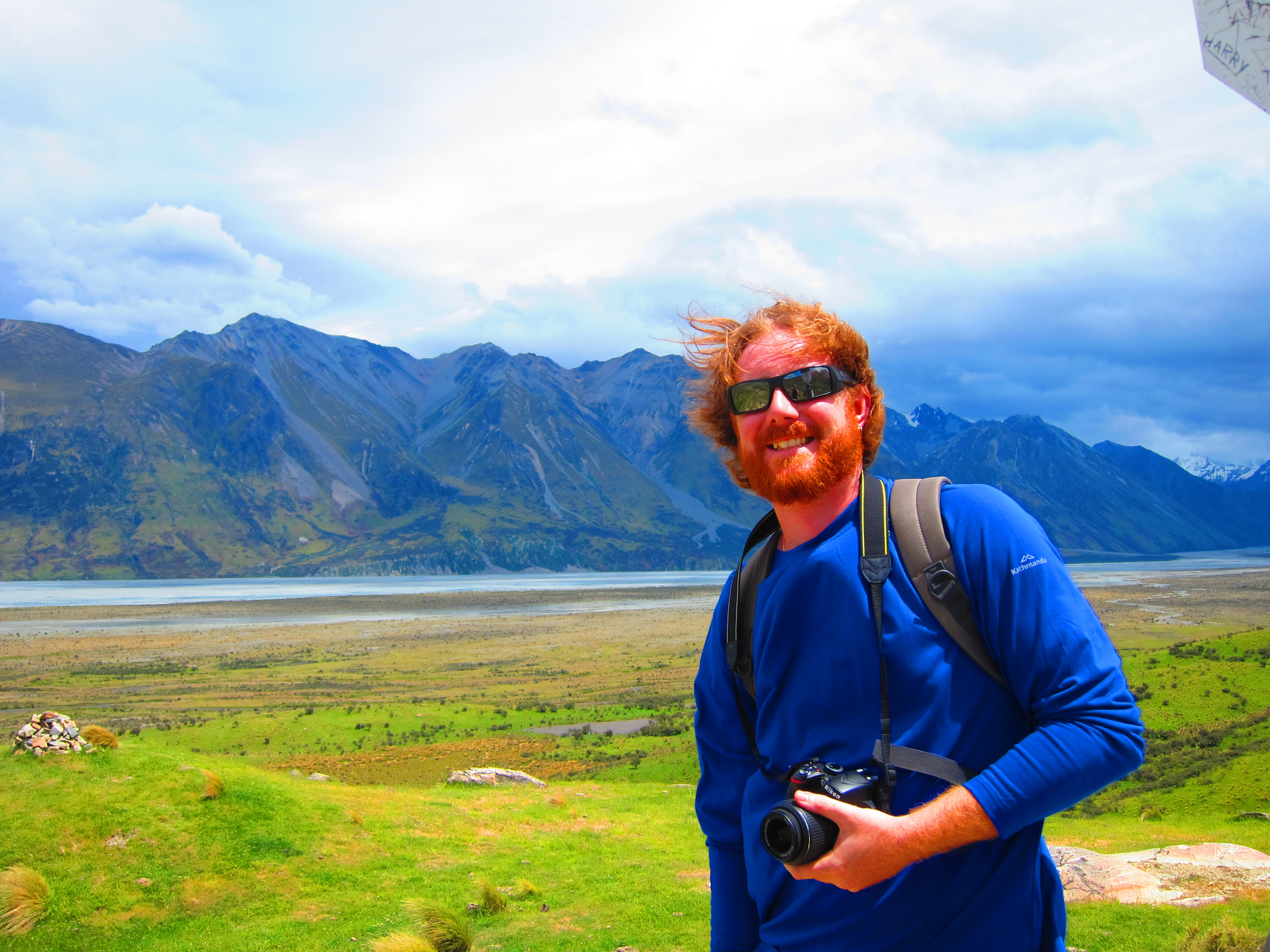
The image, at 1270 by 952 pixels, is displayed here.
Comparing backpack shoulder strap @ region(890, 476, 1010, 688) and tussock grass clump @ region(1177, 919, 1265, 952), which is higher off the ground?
backpack shoulder strap @ region(890, 476, 1010, 688)

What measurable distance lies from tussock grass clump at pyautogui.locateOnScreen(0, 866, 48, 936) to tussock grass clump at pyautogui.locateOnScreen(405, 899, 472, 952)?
3955 mm

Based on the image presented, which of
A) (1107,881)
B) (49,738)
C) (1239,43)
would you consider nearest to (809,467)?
(1239,43)

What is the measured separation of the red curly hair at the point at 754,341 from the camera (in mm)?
2625

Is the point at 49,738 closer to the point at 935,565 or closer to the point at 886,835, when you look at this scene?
the point at 886,835

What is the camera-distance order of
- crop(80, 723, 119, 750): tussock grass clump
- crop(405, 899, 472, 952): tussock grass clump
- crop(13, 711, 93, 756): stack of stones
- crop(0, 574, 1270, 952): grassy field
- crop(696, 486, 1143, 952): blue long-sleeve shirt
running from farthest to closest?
crop(80, 723, 119, 750): tussock grass clump < crop(13, 711, 93, 756): stack of stones < crop(0, 574, 1270, 952): grassy field < crop(405, 899, 472, 952): tussock grass clump < crop(696, 486, 1143, 952): blue long-sleeve shirt

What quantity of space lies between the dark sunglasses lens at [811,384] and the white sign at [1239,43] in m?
1.23

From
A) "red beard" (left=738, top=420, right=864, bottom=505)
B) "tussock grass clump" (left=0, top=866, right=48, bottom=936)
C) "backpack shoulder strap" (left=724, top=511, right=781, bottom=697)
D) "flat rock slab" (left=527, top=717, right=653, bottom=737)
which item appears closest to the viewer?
"red beard" (left=738, top=420, right=864, bottom=505)

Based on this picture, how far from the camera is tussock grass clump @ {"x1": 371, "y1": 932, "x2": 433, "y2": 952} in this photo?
7.82 meters

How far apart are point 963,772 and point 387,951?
7.56 meters

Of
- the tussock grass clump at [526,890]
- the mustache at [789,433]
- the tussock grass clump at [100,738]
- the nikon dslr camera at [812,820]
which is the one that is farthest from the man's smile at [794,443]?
the tussock grass clump at [100,738]

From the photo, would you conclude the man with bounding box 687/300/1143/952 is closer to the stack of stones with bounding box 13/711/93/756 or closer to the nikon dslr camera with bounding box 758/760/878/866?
the nikon dslr camera with bounding box 758/760/878/866

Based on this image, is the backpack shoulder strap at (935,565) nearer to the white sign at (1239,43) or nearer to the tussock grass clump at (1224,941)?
the white sign at (1239,43)

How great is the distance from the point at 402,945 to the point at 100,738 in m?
6.48

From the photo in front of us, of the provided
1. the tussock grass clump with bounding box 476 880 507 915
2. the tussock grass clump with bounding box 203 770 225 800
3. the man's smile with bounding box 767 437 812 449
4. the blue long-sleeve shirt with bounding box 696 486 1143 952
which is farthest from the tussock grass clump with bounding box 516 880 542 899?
the man's smile with bounding box 767 437 812 449
